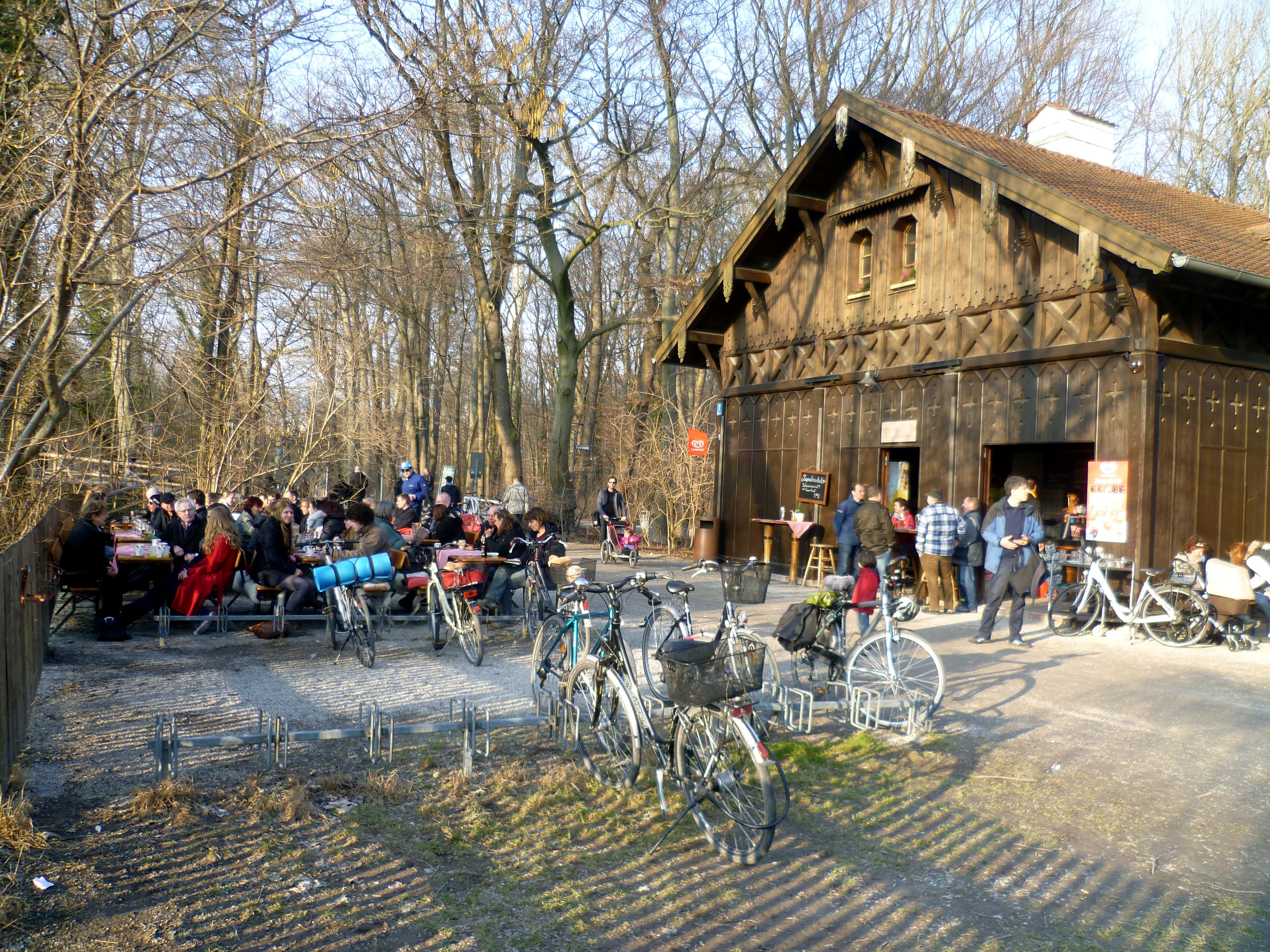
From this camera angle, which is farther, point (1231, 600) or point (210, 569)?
point (210, 569)

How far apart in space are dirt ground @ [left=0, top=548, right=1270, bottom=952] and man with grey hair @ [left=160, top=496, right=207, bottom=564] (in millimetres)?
3598

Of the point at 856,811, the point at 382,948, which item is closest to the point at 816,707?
the point at 856,811

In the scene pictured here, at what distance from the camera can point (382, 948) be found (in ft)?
12.9

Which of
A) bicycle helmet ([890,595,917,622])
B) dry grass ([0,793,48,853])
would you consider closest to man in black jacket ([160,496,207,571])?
dry grass ([0,793,48,853])

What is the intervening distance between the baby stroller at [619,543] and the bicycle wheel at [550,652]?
1267cm

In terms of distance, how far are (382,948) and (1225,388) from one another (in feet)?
40.6

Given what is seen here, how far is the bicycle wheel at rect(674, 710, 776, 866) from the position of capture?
191 inches

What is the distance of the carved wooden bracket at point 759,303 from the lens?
18.6 m

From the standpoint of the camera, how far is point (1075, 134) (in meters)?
17.7

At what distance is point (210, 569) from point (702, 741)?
775 cm

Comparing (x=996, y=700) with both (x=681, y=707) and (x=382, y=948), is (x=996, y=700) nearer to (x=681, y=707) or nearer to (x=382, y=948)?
(x=681, y=707)

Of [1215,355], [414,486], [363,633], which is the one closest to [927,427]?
[1215,355]

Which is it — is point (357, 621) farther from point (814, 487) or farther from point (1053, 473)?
point (1053, 473)

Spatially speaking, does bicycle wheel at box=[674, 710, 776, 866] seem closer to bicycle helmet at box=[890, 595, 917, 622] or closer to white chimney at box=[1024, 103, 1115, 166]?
bicycle helmet at box=[890, 595, 917, 622]
